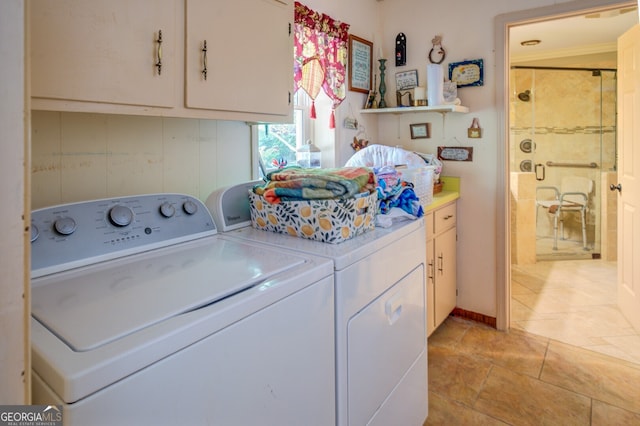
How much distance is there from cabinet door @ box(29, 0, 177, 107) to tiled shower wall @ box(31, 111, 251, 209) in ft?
1.12

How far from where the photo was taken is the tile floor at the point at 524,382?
1.86m

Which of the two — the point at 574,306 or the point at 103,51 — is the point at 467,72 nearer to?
the point at 574,306

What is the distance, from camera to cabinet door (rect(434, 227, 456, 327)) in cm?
Answer: 252

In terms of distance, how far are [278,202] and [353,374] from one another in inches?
24.1

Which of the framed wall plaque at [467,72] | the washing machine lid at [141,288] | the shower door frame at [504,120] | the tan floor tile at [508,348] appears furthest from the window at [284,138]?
the tan floor tile at [508,348]

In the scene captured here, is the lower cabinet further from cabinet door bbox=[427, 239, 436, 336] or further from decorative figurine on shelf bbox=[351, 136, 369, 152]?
decorative figurine on shelf bbox=[351, 136, 369, 152]

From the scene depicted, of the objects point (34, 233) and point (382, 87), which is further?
point (382, 87)

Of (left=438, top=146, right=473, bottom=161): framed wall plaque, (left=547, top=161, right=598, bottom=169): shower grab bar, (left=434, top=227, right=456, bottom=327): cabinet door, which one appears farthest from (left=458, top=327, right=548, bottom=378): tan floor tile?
→ (left=547, top=161, right=598, bottom=169): shower grab bar

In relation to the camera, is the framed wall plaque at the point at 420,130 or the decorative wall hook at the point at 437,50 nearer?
the decorative wall hook at the point at 437,50

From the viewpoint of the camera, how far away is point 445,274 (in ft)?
8.68

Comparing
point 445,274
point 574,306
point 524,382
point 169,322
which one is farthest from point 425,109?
point 169,322

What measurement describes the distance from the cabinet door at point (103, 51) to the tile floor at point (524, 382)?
1.83 metres

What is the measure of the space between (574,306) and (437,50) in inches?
88.3

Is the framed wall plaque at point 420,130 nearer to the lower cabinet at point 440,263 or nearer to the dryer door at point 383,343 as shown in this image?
the lower cabinet at point 440,263
